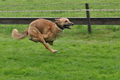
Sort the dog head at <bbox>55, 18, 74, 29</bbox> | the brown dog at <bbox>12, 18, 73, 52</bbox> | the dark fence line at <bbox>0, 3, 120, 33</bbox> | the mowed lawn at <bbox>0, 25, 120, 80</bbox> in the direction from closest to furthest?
the mowed lawn at <bbox>0, 25, 120, 80</bbox>, the dog head at <bbox>55, 18, 74, 29</bbox>, the brown dog at <bbox>12, 18, 73, 52</bbox>, the dark fence line at <bbox>0, 3, 120, 33</bbox>

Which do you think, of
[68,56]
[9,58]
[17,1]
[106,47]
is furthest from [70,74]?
[17,1]

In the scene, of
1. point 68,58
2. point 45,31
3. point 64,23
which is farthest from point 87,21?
point 68,58

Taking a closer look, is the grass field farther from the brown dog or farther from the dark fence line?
the brown dog

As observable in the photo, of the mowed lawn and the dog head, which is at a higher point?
the dog head

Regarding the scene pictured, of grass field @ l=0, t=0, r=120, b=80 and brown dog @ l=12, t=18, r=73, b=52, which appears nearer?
grass field @ l=0, t=0, r=120, b=80

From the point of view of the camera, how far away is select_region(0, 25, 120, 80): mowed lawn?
7.05 metres

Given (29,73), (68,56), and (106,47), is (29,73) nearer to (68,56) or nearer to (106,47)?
(68,56)

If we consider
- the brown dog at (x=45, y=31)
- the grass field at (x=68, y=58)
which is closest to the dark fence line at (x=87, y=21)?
the grass field at (x=68, y=58)

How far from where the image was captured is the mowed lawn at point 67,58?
7047 millimetres

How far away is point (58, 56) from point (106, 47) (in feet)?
5.74

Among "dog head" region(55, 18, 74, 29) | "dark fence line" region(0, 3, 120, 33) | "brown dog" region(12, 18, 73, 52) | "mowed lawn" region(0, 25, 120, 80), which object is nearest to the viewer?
"mowed lawn" region(0, 25, 120, 80)

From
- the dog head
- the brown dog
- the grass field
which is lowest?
the grass field

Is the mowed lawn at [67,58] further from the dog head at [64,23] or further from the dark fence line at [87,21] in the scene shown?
the dog head at [64,23]

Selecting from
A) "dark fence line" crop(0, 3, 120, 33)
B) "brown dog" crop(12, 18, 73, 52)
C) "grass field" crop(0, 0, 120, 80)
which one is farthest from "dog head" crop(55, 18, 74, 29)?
"dark fence line" crop(0, 3, 120, 33)
